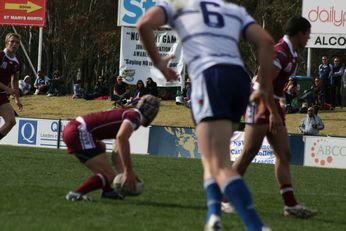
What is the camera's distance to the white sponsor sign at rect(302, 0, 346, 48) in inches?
1256

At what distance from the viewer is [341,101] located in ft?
110

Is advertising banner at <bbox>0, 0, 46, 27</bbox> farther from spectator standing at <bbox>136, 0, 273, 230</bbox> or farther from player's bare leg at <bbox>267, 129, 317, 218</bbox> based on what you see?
spectator standing at <bbox>136, 0, 273, 230</bbox>

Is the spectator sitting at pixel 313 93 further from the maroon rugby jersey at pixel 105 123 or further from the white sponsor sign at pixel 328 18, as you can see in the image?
the maroon rugby jersey at pixel 105 123

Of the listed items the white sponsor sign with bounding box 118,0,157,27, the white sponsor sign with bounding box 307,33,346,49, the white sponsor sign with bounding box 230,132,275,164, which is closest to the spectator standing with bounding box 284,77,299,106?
the white sponsor sign with bounding box 307,33,346,49

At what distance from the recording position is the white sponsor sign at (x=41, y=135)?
985 inches

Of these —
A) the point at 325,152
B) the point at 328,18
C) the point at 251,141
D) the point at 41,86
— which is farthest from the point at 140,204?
the point at 41,86

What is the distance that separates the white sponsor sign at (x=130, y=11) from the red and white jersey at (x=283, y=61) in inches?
934

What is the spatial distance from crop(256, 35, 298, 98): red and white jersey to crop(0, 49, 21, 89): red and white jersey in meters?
7.22

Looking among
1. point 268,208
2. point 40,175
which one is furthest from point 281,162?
point 40,175

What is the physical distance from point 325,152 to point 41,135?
8.50m

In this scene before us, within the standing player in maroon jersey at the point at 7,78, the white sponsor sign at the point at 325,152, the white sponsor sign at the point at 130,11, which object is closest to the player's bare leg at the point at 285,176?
the standing player in maroon jersey at the point at 7,78

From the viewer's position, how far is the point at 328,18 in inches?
1260

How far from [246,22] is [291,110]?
2568 centimetres

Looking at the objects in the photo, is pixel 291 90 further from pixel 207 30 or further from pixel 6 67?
pixel 207 30
